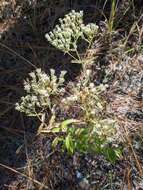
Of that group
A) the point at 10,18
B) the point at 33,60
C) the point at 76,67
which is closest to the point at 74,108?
the point at 76,67

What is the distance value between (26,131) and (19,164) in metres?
0.19

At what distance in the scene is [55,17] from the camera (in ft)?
9.13

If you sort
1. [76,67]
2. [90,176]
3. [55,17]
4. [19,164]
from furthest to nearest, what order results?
[55,17]
[76,67]
[19,164]
[90,176]

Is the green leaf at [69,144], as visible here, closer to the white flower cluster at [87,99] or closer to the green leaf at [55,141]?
the green leaf at [55,141]

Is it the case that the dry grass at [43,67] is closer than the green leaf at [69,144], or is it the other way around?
the green leaf at [69,144]

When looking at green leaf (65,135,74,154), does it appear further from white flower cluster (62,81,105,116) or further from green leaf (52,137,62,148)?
white flower cluster (62,81,105,116)

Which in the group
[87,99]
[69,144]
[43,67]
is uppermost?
[43,67]

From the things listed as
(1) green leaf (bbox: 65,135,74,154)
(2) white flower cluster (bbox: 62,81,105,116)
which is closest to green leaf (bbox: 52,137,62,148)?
(1) green leaf (bbox: 65,135,74,154)

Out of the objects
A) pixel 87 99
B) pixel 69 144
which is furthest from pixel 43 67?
pixel 69 144

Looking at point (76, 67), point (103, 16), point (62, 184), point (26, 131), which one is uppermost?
point (103, 16)

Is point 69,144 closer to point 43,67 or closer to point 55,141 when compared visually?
point 55,141

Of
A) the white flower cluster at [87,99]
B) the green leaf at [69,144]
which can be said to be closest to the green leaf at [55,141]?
the green leaf at [69,144]

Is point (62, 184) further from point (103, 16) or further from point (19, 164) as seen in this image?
point (103, 16)

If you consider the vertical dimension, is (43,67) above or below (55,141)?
above
